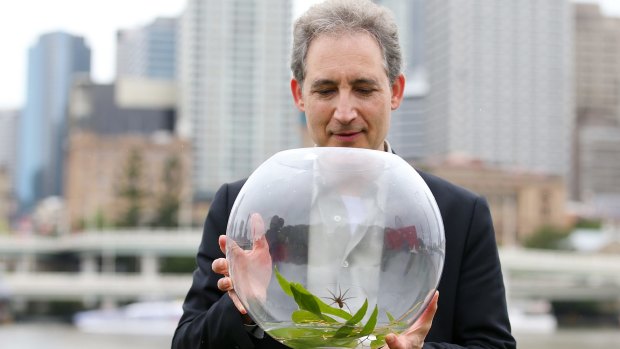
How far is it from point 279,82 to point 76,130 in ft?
59.9

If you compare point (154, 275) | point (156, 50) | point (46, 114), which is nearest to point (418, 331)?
point (154, 275)

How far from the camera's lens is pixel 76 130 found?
319ft

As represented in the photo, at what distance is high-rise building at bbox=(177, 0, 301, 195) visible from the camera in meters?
91.9

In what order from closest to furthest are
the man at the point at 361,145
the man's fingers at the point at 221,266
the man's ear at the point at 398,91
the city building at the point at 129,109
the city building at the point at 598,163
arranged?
1. the man's fingers at the point at 221,266
2. the man at the point at 361,145
3. the man's ear at the point at 398,91
4. the city building at the point at 129,109
5. the city building at the point at 598,163

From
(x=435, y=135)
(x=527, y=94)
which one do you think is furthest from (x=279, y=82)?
(x=527, y=94)

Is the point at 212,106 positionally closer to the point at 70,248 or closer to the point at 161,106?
the point at 161,106

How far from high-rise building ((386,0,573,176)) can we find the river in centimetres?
5092

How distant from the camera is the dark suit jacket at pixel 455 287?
5.93 feet

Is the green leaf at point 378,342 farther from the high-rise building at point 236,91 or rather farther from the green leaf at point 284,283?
the high-rise building at point 236,91

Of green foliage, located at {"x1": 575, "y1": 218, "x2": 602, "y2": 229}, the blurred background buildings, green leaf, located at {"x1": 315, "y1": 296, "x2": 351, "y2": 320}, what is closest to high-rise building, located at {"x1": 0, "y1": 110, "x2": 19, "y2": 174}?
the blurred background buildings

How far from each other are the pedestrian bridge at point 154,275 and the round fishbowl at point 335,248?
4395cm

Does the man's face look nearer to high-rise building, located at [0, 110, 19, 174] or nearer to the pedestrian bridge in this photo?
the pedestrian bridge

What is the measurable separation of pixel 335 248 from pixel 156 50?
133272 millimetres

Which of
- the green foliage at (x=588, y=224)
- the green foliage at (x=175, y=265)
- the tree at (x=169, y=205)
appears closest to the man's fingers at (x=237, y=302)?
the green foliage at (x=175, y=265)
